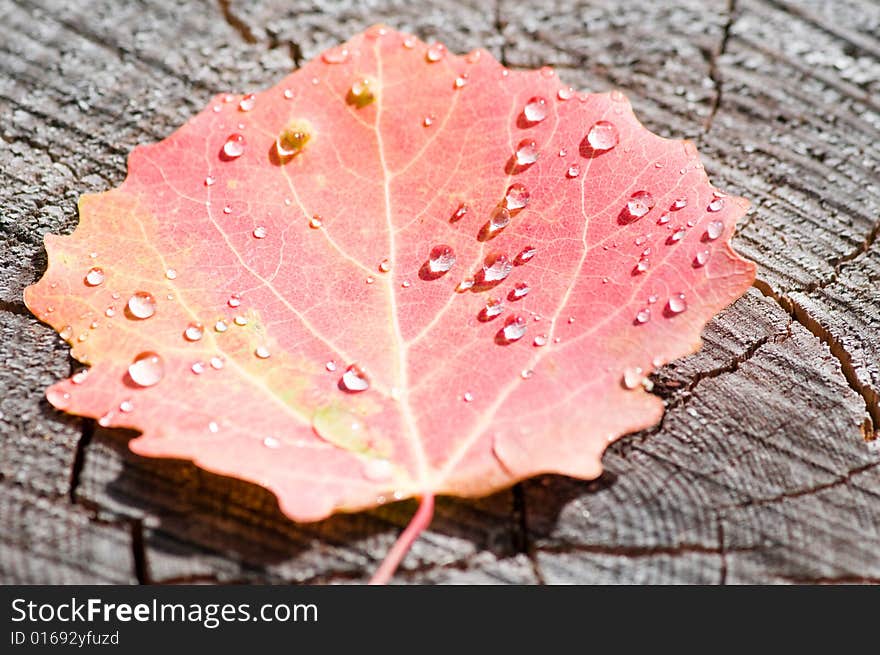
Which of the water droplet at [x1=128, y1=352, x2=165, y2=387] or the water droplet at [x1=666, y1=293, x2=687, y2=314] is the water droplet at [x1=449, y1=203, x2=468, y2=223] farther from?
the water droplet at [x1=128, y1=352, x2=165, y2=387]

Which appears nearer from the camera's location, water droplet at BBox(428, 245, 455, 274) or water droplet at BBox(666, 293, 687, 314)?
water droplet at BBox(666, 293, 687, 314)

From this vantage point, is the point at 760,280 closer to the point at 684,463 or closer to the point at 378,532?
the point at 684,463

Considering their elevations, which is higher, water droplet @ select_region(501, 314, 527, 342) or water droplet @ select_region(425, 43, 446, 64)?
water droplet @ select_region(425, 43, 446, 64)

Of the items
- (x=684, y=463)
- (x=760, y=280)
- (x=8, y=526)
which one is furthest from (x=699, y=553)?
(x=8, y=526)

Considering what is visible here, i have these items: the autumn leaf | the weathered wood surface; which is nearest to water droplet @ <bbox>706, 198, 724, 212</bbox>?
the autumn leaf

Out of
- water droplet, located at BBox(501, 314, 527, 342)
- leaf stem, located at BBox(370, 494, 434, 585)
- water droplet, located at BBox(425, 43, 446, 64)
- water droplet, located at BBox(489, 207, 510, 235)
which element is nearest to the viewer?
leaf stem, located at BBox(370, 494, 434, 585)

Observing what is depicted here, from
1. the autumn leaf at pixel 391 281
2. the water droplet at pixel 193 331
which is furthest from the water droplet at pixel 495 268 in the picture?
the water droplet at pixel 193 331
